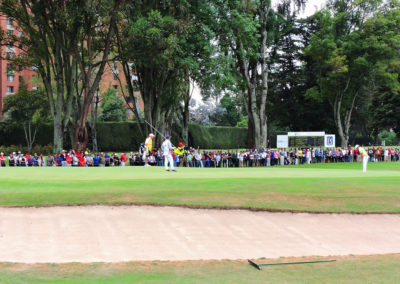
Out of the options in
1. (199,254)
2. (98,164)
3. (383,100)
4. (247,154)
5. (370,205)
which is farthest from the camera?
(383,100)

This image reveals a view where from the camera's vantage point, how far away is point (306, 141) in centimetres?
5041

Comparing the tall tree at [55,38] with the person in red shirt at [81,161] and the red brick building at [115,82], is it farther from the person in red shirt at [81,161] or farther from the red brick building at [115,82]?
the red brick building at [115,82]

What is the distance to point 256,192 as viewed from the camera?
1499 cm

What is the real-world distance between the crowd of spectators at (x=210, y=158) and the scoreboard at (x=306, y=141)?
1.56 meters

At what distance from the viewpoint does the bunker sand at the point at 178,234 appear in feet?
33.3

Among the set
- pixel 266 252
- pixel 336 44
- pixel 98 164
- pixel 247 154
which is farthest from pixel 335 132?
pixel 266 252

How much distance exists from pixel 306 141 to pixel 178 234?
40.8 metres

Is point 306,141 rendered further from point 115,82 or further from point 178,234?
point 115,82

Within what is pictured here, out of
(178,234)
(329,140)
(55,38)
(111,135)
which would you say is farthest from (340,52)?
(178,234)

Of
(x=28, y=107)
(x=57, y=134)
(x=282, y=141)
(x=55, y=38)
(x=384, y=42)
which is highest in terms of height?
(x=384, y=42)

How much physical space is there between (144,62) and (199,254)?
25.9 metres

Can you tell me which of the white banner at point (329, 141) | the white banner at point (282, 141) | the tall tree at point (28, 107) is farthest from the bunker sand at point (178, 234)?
the tall tree at point (28, 107)

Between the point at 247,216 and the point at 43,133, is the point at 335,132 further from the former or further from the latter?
the point at 247,216

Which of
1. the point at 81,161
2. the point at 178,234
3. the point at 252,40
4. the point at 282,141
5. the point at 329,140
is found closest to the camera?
the point at 178,234
